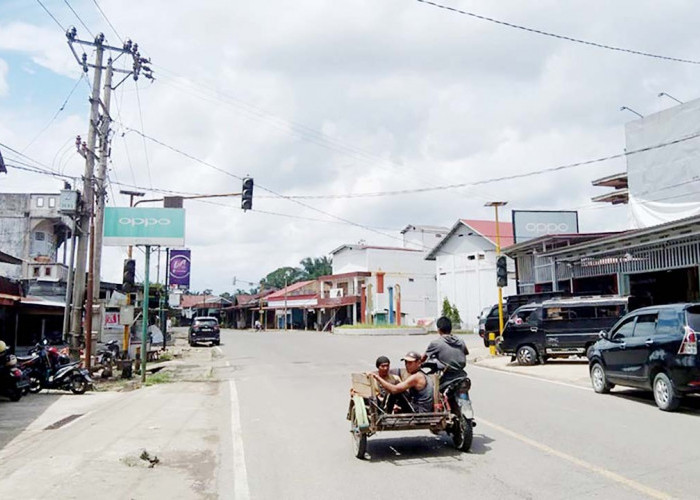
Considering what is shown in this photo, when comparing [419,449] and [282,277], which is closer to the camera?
[419,449]

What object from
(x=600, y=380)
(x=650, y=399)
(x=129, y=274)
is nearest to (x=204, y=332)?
(x=129, y=274)

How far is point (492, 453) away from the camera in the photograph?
7613 millimetres

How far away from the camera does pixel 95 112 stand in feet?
65.5

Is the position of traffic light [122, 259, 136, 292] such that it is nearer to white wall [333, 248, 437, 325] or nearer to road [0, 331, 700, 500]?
road [0, 331, 700, 500]

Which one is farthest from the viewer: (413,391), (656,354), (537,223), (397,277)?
(397,277)

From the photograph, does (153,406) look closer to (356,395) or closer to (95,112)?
(356,395)

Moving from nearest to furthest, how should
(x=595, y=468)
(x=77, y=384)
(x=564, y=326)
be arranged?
(x=595, y=468) → (x=77, y=384) → (x=564, y=326)

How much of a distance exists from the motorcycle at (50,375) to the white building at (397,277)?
4551 cm

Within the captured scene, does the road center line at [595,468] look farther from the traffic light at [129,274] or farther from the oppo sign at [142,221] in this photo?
the oppo sign at [142,221]

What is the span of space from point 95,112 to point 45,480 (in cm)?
1564

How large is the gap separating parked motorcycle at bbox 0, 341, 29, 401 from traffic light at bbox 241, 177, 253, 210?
8494 millimetres

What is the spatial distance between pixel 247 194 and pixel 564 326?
36.3 feet

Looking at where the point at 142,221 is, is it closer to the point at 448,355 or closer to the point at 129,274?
the point at 129,274

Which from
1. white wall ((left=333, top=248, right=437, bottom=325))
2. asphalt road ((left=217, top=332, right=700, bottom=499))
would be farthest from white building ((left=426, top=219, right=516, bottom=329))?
asphalt road ((left=217, top=332, right=700, bottom=499))
